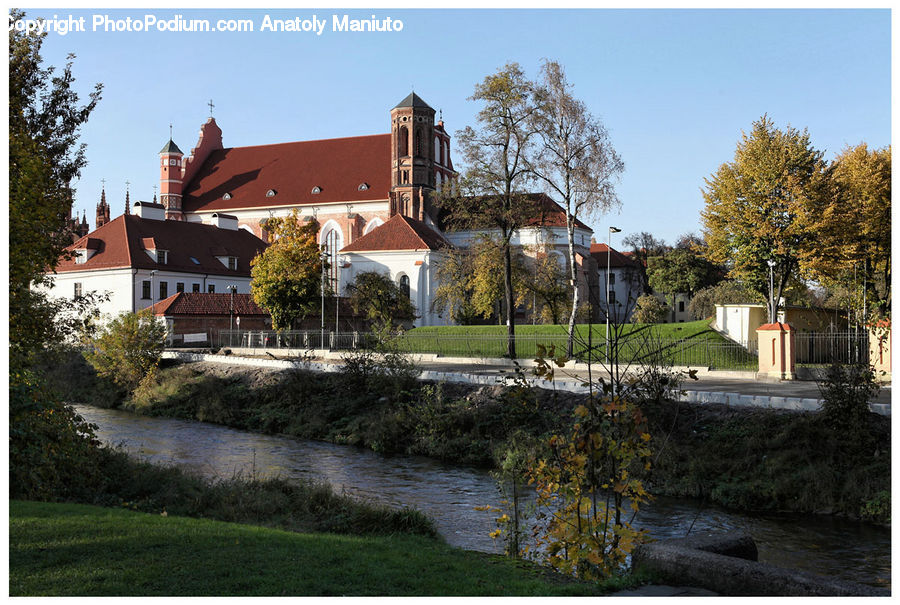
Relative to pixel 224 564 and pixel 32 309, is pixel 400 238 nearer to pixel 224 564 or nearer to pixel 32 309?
pixel 32 309

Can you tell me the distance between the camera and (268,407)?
2953 centimetres

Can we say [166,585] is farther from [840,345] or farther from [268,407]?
[840,345]

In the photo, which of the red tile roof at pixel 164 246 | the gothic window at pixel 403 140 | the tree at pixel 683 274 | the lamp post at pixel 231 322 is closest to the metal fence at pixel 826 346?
the lamp post at pixel 231 322

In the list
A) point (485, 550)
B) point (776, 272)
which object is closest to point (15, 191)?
point (485, 550)

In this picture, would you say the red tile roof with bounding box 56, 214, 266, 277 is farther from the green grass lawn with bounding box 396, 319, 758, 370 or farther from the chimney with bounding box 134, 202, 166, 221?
the green grass lawn with bounding box 396, 319, 758, 370

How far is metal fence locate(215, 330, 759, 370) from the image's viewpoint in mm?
30131

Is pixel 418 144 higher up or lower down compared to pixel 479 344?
higher up

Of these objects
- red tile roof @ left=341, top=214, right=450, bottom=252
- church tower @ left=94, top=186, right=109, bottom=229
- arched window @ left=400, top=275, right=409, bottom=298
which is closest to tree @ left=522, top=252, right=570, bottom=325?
red tile roof @ left=341, top=214, right=450, bottom=252

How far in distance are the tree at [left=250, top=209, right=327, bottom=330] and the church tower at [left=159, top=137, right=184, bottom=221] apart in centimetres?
3667

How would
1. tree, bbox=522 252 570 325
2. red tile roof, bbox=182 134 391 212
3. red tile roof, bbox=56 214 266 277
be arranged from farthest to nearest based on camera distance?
red tile roof, bbox=182 134 391 212
red tile roof, bbox=56 214 266 277
tree, bbox=522 252 570 325

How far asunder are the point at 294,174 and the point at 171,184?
12.9 meters

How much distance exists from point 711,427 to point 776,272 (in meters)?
18.3

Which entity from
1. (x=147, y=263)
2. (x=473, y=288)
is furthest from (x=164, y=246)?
(x=473, y=288)

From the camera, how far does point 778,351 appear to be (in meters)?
25.2
